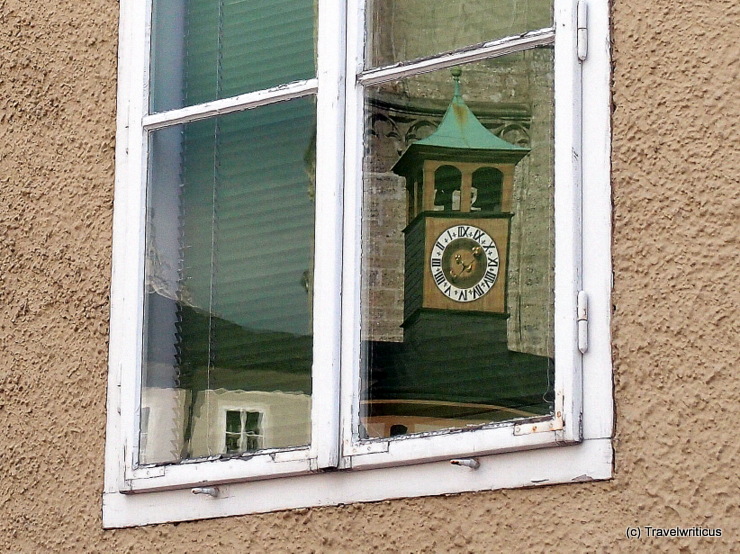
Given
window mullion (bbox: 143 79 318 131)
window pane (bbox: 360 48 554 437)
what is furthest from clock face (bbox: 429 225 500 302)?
window mullion (bbox: 143 79 318 131)

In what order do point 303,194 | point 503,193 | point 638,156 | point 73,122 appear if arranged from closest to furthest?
point 638,156
point 503,193
point 303,194
point 73,122

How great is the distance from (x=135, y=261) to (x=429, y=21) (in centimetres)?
97

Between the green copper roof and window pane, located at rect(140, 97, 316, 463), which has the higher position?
the green copper roof

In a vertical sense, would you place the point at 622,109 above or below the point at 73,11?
below

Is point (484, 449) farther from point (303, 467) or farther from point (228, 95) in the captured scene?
point (228, 95)

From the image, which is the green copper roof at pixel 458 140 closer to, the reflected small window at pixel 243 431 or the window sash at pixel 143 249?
the window sash at pixel 143 249

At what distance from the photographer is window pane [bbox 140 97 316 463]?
408cm

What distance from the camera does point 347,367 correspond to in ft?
12.8

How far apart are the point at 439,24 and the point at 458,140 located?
12.3 inches

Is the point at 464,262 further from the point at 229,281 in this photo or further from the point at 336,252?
the point at 229,281

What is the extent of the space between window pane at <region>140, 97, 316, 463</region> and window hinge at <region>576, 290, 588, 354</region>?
2.42ft

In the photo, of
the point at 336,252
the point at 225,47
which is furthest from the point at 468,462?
the point at 225,47

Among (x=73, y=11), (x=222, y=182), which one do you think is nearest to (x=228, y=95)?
(x=222, y=182)

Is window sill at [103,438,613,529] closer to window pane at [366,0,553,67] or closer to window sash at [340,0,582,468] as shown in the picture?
window sash at [340,0,582,468]
